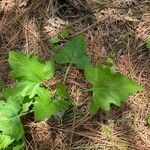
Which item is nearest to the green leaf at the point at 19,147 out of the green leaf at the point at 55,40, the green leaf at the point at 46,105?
the green leaf at the point at 46,105

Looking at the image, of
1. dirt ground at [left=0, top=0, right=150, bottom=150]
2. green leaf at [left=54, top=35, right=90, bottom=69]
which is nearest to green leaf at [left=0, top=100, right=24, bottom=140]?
dirt ground at [left=0, top=0, right=150, bottom=150]

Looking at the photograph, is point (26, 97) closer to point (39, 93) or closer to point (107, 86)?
point (39, 93)

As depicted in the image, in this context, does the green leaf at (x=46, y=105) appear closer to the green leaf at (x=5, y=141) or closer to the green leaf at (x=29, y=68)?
the green leaf at (x=29, y=68)

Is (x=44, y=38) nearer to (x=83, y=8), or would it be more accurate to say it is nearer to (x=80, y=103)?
(x=83, y=8)

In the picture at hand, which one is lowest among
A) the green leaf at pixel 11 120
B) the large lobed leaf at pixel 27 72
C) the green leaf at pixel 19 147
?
the green leaf at pixel 19 147

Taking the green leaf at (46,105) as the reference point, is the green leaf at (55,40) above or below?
above

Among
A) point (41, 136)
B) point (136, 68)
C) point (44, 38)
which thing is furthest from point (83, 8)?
point (41, 136)

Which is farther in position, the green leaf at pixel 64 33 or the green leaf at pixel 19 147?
the green leaf at pixel 64 33

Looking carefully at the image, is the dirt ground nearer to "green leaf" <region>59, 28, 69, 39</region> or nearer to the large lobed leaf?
"green leaf" <region>59, 28, 69, 39</region>
